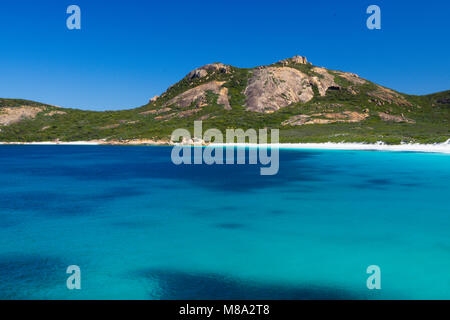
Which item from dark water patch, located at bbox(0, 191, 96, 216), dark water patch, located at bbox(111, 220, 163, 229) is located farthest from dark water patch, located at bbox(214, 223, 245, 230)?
dark water patch, located at bbox(0, 191, 96, 216)

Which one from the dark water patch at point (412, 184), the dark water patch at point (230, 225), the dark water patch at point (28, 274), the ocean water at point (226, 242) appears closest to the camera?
the dark water patch at point (28, 274)

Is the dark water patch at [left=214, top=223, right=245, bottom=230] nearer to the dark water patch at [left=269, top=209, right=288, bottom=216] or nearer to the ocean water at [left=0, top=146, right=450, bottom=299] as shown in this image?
the ocean water at [left=0, top=146, right=450, bottom=299]

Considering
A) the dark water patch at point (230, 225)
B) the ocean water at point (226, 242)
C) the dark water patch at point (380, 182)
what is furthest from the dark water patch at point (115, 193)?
the dark water patch at point (380, 182)

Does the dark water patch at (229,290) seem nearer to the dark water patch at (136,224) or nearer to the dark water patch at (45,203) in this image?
the dark water patch at (136,224)

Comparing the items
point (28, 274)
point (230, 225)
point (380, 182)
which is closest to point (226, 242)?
point (230, 225)
